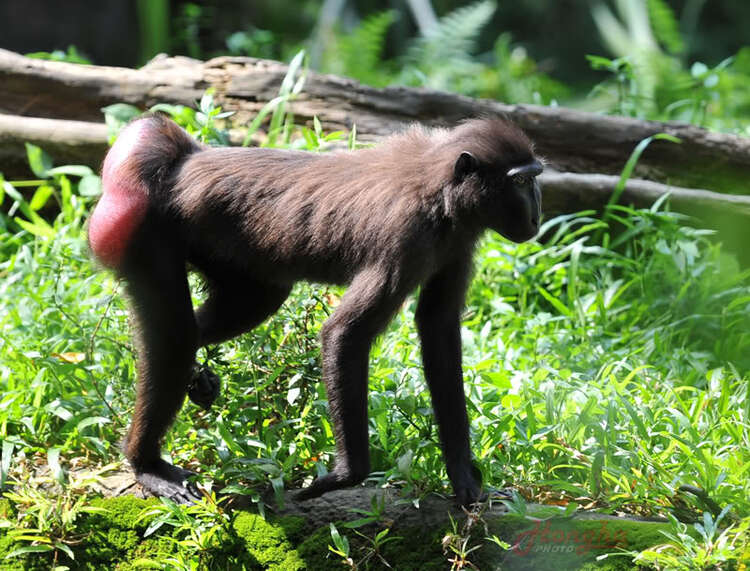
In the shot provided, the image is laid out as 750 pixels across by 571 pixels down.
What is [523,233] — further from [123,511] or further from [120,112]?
[120,112]

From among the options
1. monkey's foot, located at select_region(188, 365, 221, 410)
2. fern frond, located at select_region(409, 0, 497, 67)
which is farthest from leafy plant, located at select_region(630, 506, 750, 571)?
fern frond, located at select_region(409, 0, 497, 67)

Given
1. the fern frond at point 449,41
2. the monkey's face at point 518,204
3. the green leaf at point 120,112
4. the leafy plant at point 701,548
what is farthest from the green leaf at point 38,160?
the fern frond at point 449,41

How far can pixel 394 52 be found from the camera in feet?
44.3

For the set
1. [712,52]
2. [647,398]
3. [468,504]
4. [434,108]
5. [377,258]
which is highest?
[712,52]

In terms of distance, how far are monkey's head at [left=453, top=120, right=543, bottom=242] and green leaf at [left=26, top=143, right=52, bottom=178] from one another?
333cm

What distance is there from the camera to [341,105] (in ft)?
20.9

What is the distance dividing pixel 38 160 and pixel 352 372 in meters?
3.38

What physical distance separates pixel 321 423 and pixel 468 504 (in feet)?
2.83

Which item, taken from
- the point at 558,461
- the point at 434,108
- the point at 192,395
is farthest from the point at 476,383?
the point at 434,108

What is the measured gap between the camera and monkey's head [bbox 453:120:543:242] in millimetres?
3799

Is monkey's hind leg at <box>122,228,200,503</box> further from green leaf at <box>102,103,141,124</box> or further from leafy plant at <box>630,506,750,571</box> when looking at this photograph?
green leaf at <box>102,103,141,124</box>

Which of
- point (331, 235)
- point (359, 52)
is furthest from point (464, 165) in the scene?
point (359, 52)

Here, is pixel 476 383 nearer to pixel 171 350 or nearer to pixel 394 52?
pixel 171 350

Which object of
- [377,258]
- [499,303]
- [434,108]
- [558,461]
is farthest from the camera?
[434,108]
